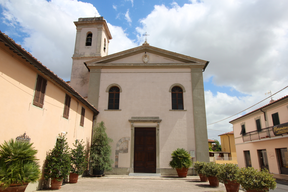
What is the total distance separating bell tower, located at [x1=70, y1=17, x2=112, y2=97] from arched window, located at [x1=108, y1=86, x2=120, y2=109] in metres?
3.63

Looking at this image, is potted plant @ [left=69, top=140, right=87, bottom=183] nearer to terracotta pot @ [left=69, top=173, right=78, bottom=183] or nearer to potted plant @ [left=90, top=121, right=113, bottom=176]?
terracotta pot @ [left=69, top=173, right=78, bottom=183]

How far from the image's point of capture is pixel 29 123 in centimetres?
764

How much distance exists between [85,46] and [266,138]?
1949 cm

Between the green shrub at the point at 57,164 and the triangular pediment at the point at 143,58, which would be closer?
the green shrub at the point at 57,164

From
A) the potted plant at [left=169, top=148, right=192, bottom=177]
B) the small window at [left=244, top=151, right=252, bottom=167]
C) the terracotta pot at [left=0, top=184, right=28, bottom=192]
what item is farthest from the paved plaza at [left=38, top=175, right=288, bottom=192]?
the small window at [left=244, top=151, right=252, bottom=167]

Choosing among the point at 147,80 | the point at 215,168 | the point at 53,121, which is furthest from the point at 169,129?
the point at 53,121

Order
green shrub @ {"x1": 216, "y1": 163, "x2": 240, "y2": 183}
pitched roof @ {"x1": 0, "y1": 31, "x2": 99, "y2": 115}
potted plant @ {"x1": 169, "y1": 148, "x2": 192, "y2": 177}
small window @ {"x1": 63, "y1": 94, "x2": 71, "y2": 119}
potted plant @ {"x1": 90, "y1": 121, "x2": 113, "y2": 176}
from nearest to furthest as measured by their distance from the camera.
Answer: pitched roof @ {"x1": 0, "y1": 31, "x2": 99, "y2": 115}
green shrub @ {"x1": 216, "y1": 163, "x2": 240, "y2": 183}
small window @ {"x1": 63, "y1": 94, "x2": 71, "y2": 119}
potted plant @ {"x1": 90, "y1": 121, "x2": 113, "y2": 176}
potted plant @ {"x1": 169, "y1": 148, "x2": 192, "y2": 177}

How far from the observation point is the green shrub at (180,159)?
1306 centimetres

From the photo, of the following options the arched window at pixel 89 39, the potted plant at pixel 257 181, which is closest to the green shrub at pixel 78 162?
the potted plant at pixel 257 181

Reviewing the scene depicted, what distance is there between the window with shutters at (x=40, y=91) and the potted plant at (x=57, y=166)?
200cm

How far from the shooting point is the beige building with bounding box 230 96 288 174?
59.3 feet

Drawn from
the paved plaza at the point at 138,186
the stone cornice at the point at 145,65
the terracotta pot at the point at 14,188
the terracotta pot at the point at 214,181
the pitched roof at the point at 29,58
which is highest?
the stone cornice at the point at 145,65

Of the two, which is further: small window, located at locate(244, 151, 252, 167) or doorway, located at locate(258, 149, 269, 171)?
small window, located at locate(244, 151, 252, 167)

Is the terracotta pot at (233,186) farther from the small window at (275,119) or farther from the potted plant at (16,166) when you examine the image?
the small window at (275,119)
